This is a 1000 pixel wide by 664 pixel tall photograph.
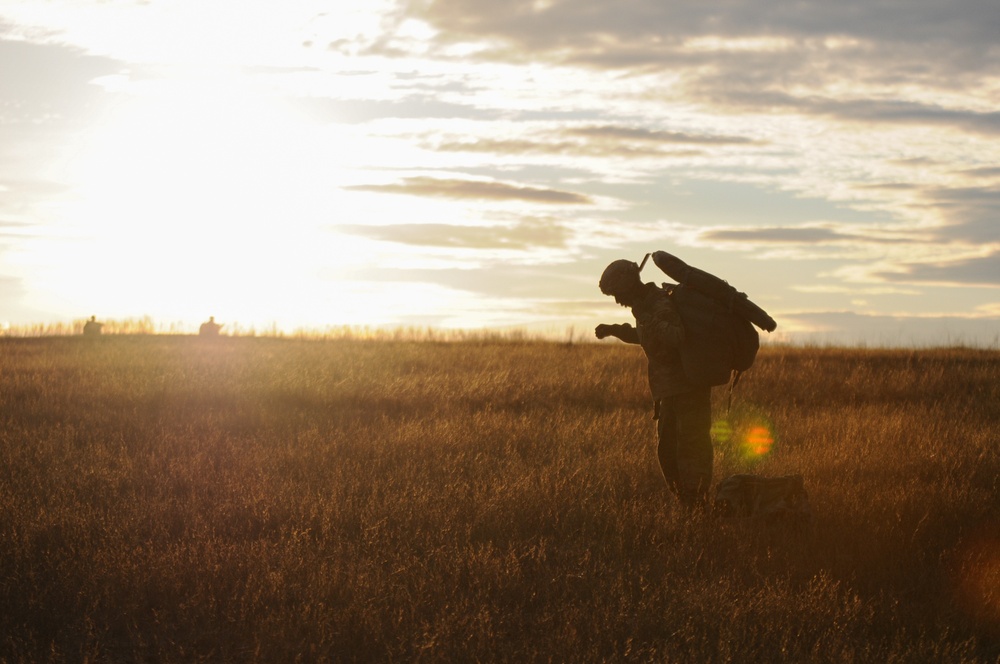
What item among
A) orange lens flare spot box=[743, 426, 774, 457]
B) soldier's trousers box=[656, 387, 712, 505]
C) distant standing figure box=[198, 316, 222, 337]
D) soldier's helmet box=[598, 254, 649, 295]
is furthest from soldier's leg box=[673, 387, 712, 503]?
distant standing figure box=[198, 316, 222, 337]

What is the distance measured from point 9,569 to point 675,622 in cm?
438

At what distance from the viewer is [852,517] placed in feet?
23.6

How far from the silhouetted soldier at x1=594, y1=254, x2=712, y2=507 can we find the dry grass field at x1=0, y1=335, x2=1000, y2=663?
1.12 feet

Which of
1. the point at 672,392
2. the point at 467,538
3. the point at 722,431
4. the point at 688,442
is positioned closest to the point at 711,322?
the point at 672,392

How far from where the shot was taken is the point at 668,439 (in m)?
7.10

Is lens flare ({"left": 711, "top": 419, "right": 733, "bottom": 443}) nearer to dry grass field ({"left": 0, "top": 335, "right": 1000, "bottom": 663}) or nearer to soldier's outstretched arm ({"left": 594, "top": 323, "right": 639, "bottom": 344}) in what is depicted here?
dry grass field ({"left": 0, "top": 335, "right": 1000, "bottom": 663})

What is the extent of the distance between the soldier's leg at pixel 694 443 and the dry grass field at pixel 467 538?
26cm

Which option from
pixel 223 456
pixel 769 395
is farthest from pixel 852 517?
pixel 769 395

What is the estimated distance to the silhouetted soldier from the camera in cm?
683

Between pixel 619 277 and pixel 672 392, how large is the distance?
39.1 inches

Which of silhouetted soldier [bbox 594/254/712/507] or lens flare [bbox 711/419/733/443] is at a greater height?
silhouetted soldier [bbox 594/254/712/507]

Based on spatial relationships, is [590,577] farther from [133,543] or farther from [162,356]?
[162,356]

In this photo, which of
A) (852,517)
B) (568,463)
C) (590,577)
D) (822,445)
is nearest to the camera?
(590,577)

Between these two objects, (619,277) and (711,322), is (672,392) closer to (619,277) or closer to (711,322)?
(711,322)
